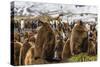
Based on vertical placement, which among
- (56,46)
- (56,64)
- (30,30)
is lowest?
(56,64)

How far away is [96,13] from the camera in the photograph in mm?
1883

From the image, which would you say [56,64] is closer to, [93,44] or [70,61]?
[70,61]

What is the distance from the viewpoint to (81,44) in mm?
1832

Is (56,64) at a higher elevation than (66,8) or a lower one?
lower

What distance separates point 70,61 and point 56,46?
20 centimetres
